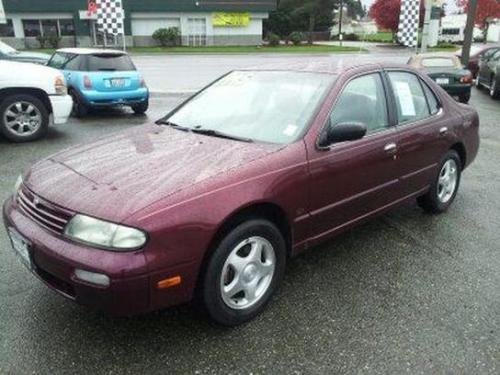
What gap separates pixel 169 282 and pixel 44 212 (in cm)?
83

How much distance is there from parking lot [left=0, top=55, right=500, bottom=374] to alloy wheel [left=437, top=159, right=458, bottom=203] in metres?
0.63

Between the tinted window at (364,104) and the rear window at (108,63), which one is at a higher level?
the tinted window at (364,104)

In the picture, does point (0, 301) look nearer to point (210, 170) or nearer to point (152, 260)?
point (152, 260)

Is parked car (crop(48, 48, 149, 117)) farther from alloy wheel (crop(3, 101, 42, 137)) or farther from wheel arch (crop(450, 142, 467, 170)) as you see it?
wheel arch (crop(450, 142, 467, 170))

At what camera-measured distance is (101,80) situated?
10.3m

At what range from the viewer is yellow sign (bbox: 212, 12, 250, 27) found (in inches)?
1751

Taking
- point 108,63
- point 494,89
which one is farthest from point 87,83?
point 494,89

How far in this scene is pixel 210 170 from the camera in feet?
10.3

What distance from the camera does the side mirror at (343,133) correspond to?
360cm

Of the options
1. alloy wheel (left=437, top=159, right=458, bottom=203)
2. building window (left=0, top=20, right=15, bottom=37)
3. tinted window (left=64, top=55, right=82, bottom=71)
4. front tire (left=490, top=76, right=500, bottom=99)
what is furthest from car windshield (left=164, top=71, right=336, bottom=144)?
building window (left=0, top=20, right=15, bottom=37)

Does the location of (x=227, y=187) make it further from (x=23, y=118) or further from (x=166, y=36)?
(x=166, y=36)

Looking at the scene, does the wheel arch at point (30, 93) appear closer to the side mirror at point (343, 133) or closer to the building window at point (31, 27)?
the side mirror at point (343, 133)

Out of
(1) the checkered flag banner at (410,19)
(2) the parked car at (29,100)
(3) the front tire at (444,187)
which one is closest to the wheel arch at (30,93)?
(2) the parked car at (29,100)

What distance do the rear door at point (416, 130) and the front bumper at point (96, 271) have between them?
2506 mm
